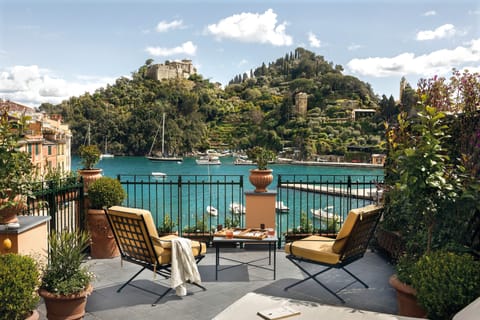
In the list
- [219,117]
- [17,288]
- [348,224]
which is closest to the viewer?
[17,288]

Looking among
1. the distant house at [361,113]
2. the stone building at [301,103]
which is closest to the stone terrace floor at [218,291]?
the distant house at [361,113]

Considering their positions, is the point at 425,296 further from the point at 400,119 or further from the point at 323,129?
the point at 323,129

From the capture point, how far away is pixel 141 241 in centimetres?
424

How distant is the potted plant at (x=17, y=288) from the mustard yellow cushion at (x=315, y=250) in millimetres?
2648

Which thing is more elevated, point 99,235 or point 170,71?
point 170,71

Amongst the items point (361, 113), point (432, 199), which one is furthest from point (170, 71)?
point (432, 199)

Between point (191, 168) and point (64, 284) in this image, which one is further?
point (191, 168)

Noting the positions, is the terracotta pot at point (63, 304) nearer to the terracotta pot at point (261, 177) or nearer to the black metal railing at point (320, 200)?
the black metal railing at point (320, 200)

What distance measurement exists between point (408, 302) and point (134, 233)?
2770 millimetres

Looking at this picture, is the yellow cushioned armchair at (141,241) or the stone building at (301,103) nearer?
the yellow cushioned armchair at (141,241)

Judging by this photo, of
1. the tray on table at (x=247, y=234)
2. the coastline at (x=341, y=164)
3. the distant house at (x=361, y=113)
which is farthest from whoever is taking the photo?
the distant house at (x=361, y=113)

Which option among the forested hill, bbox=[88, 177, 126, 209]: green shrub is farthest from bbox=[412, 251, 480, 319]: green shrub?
the forested hill

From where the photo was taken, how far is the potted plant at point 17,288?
277 centimetres

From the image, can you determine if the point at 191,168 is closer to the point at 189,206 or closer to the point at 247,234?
the point at 189,206
